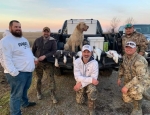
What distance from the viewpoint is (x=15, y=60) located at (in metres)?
3.20

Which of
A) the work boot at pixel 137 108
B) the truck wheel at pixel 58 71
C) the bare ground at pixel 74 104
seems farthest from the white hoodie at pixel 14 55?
the truck wheel at pixel 58 71

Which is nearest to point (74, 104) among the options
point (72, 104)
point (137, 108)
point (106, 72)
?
point (72, 104)

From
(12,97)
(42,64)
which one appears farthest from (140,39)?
(12,97)

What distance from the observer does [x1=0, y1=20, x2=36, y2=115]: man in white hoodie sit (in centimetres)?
304

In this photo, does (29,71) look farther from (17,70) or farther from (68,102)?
(68,102)

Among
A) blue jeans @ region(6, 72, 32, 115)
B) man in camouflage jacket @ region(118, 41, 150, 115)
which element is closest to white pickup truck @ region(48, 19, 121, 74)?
man in camouflage jacket @ region(118, 41, 150, 115)

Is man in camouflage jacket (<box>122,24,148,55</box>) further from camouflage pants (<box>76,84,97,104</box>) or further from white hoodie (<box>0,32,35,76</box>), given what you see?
white hoodie (<box>0,32,35,76</box>)

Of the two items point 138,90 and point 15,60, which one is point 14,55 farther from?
point 138,90

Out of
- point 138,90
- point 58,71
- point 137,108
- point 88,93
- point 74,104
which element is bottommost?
point 74,104

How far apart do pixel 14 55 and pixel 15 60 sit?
9 centimetres

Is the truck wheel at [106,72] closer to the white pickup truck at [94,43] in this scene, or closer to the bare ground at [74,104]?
the white pickup truck at [94,43]

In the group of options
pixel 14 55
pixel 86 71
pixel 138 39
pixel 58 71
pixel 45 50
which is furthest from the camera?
pixel 58 71

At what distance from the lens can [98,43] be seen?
5.46m

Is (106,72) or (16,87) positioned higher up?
(16,87)
